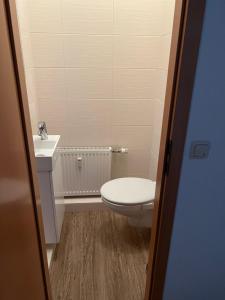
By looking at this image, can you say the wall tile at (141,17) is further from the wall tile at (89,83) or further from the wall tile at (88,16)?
the wall tile at (89,83)

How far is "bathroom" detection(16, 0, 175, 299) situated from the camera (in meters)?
1.73

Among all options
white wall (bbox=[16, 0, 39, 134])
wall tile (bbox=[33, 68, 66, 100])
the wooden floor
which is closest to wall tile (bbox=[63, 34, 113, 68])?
wall tile (bbox=[33, 68, 66, 100])

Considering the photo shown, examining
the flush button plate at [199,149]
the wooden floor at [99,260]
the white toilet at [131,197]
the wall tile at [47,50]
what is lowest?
the wooden floor at [99,260]

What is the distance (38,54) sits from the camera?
75.8 inches

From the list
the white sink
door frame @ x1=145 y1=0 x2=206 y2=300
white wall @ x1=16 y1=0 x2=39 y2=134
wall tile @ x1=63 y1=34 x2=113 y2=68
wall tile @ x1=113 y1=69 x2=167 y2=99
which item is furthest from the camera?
wall tile @ x1=113 y1=69 x2=167 y2=99

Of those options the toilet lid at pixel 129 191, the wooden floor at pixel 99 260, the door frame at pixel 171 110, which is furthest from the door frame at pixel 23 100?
the toilet lid at pixel 129 191

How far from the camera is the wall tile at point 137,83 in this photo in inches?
80.4

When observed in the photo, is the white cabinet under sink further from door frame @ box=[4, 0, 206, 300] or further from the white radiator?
door frame @ box=[4, 0, 206, 300]

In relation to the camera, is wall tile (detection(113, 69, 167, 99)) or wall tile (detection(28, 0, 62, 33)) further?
wall tile (detection(113, 69, 167, 99))

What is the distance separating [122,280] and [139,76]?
166 cm

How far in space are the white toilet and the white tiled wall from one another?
15.1 inches

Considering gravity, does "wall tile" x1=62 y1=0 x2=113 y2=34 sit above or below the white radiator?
above

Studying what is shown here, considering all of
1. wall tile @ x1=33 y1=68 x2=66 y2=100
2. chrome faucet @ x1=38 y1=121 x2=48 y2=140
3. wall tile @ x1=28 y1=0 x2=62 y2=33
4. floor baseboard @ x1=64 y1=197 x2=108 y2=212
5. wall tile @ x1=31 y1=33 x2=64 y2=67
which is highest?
wall tile @ x1=28 y1=0 x2=62 y2=33

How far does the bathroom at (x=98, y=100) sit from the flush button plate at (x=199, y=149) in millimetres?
1091
